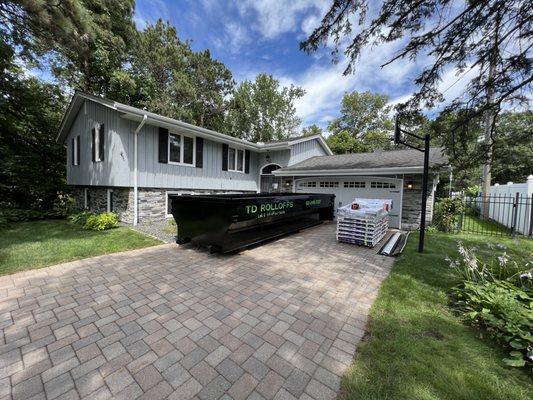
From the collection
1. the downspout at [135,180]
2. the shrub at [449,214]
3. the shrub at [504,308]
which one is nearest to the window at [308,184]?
the shrub at [449,214]

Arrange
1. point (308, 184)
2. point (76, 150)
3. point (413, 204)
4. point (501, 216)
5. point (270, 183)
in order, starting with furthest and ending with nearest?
point (270, 183) → point (308, 184) → point (76, 150) → point (501, 216) → point (413, 204)

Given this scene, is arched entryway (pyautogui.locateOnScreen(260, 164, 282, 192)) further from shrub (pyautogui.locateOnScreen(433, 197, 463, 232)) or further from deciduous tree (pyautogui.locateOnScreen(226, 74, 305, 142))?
deciduous tree (pyautogui.locateOnScreen(226, 74, 305, 142))

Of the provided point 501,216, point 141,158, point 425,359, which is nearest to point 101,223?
point 141,158

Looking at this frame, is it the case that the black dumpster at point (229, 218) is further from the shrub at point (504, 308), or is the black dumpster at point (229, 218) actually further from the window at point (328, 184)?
the window at point (328, 184)

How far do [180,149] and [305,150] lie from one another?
775cm

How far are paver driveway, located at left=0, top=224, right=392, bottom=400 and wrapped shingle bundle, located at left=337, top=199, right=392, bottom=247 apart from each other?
1616mm

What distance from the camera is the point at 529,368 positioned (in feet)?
6.65

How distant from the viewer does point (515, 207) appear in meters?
7.45

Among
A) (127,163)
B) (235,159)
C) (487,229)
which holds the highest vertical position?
(235,159)

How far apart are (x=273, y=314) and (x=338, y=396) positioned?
3.92ft

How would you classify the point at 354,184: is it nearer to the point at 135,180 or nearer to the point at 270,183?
the point at 270,183

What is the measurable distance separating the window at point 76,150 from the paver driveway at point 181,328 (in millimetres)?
9183

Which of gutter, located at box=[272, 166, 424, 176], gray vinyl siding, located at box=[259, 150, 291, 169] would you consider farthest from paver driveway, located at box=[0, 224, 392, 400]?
gray vinyl siding, located at box=[259, 150, 291, 169]

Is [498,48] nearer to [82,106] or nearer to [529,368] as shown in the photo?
[529,368]
